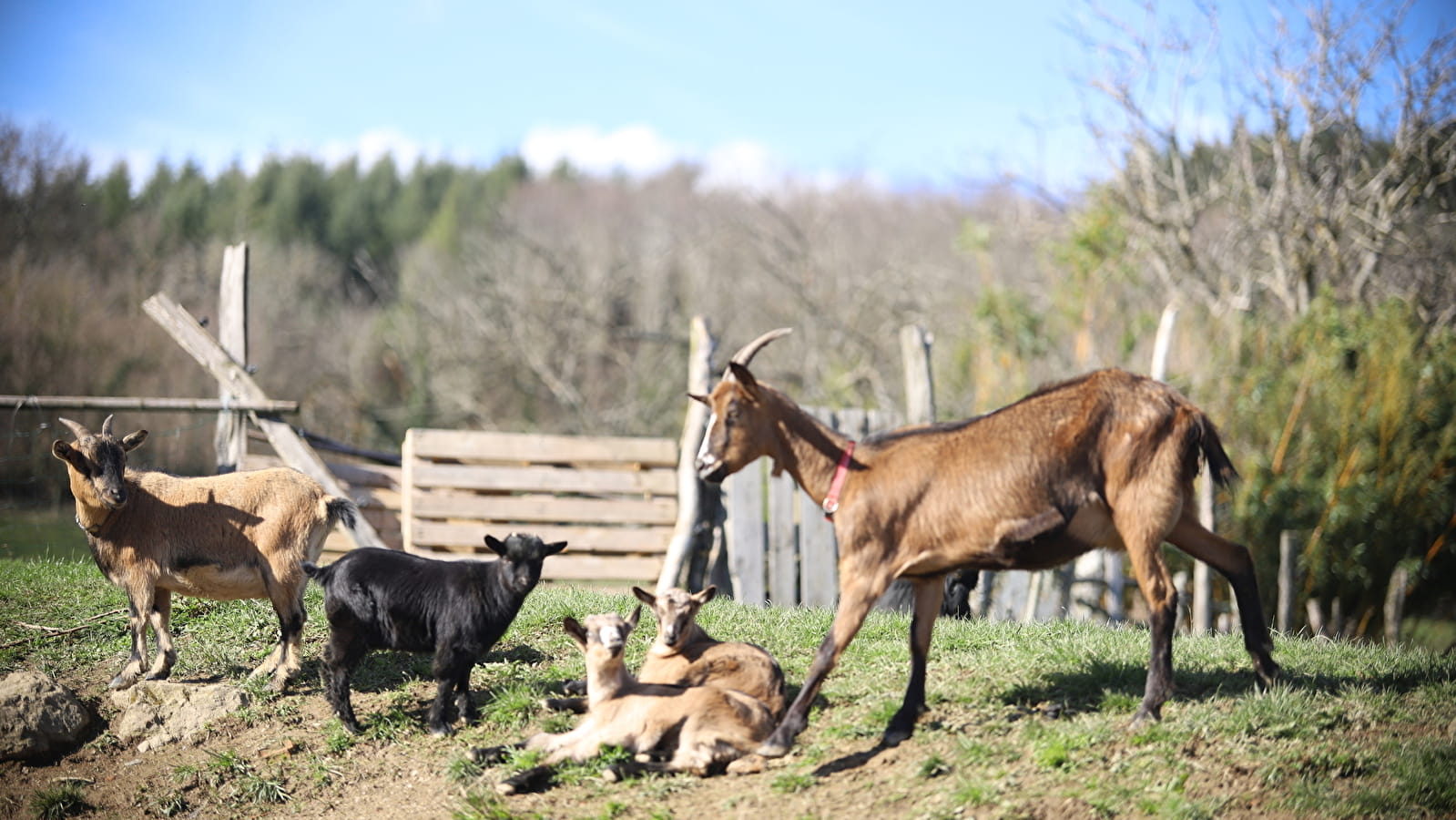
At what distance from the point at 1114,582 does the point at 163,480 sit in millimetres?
10124

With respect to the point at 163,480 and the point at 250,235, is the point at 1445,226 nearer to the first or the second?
the point at 163,480

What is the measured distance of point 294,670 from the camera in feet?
24.4

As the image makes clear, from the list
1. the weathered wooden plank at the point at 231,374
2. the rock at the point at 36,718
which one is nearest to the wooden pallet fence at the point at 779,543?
the weathered wooden plank at the point at 231,374

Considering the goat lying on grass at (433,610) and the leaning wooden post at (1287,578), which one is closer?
the goat lying on grass at (433,610)

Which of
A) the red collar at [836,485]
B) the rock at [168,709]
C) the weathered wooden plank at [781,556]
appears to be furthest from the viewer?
the weathered wooden plank at [781,556]

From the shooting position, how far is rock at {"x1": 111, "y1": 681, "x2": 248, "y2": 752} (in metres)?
6.96

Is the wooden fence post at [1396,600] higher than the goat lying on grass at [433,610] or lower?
lower

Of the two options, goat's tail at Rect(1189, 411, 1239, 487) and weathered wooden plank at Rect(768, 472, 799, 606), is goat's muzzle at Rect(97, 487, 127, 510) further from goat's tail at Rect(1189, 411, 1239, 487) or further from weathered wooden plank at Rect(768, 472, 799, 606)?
weathered wooden plank at Rect(768, 472, 799, 606)

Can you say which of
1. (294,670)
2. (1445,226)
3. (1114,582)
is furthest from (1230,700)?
(1445,226)

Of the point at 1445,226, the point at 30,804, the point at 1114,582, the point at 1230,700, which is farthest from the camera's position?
the point at 1445,226

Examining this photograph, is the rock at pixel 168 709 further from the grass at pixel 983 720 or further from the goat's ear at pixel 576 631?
the goat's ear at pixel 576 631

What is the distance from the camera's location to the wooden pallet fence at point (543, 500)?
40.7ft

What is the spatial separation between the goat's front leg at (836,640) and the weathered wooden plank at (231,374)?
6579 millimetres

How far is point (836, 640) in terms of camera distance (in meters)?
5.73
